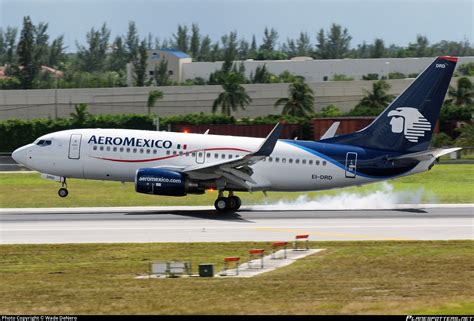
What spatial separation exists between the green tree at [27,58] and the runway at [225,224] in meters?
96.1

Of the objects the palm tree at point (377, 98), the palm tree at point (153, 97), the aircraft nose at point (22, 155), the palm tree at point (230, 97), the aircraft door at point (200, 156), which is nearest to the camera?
the aircraft door at point (200, 156)

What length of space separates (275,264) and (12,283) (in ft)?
25.9

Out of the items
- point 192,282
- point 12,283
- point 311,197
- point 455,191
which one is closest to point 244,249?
point 192,282

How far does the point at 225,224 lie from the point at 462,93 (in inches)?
2616

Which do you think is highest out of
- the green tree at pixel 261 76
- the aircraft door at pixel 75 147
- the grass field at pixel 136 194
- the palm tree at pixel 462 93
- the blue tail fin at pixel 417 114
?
the green tree at pixel 261 76

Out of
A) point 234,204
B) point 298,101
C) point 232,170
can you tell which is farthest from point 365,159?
point 298,101

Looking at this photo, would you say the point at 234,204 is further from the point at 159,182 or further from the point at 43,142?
the point at 43,142

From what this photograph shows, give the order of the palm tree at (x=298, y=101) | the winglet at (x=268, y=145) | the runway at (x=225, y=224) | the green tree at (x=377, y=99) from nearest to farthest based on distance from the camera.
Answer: the runway at (x=225, y=224), the winglet at (x=268, y=145), the palm tree at (x=298, y=101), the green tree at (x=377, y=99)

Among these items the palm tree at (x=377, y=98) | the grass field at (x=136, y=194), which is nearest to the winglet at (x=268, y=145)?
the grass field at (x=136, y=194)

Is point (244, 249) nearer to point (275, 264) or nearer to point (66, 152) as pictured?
point (275, 264)

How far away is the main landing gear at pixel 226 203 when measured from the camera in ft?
145

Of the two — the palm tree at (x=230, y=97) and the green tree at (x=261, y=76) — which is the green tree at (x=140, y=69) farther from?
the palm tree at (x=230, y=97)

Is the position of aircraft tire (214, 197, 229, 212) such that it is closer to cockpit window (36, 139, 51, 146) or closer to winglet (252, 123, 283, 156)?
winglet (252, 123, 283, 156)

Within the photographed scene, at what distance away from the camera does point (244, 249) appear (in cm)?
3259
